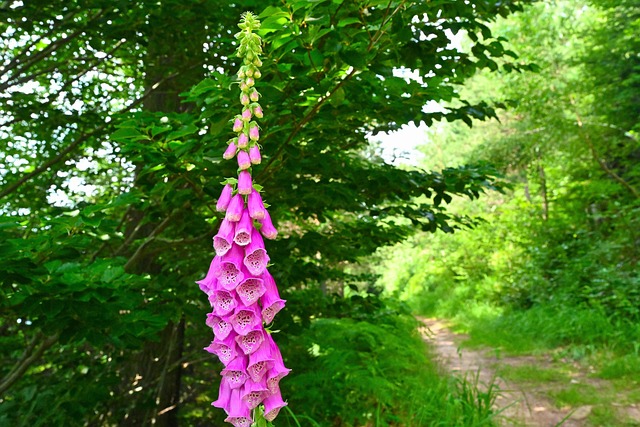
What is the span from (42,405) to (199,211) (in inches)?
78.8

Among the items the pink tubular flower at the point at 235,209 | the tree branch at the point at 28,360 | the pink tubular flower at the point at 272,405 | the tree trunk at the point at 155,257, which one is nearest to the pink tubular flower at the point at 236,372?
the pink tubular flower at the point at 272,405

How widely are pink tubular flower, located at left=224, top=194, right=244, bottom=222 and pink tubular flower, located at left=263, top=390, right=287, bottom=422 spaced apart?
606mm

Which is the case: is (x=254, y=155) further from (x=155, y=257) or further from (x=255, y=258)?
(x=155, y=257)

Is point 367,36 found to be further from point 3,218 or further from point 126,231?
point 126,231

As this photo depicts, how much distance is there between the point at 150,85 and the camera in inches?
220

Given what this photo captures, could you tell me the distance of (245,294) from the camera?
5.12 feet

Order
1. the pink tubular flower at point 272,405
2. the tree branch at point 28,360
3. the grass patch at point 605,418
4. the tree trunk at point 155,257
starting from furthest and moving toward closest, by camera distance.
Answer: the grass patch at point 605,418 < the tree trunk at point 155,257 < the tree branch at point 28,360 < the pink tubular flower at point 272,405

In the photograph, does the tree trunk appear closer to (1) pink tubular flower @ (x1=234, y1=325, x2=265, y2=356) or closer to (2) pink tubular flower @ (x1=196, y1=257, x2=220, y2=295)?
(2) pink tubular flower @ (x1=196, y1=257, x2=220, y2=295)

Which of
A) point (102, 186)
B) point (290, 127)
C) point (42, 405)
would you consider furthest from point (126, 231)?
point (290, 127)

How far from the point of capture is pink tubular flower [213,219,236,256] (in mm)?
1619

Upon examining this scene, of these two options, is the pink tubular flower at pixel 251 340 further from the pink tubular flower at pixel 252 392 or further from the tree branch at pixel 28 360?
the tree branch at pixel 28 360

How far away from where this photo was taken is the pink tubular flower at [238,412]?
1.62 metres

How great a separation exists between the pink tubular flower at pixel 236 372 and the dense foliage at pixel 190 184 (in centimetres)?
104

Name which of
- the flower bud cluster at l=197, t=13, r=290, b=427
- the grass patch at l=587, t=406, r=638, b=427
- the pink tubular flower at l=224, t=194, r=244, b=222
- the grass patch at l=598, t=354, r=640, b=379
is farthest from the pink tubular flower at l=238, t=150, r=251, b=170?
the grass patch at l=598, t=354, r=640, b=379
